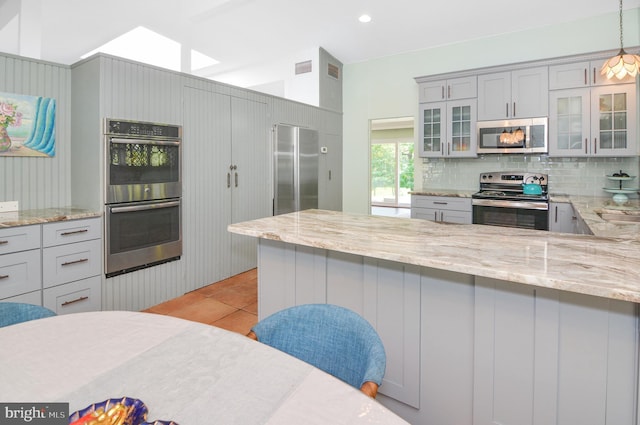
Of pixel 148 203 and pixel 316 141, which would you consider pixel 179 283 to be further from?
pixel 316 141

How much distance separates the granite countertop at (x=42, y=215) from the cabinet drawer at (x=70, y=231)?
4 cm

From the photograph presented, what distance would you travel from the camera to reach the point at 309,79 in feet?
19.2

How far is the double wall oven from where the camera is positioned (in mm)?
2918

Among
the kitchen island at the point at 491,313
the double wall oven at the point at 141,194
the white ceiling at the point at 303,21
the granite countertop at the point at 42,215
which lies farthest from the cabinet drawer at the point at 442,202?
the granite countertop at the point at 42,215

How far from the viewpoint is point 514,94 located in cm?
450

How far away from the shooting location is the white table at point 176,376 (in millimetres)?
728

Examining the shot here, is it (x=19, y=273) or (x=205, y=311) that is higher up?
(x=19, y=273)

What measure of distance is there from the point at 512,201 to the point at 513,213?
5.8 inches

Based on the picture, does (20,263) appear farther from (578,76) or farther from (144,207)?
(578,76)

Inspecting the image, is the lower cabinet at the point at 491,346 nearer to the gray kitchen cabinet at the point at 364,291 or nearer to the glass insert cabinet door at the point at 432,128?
the gray kitchen cabinet at the point at 364,291

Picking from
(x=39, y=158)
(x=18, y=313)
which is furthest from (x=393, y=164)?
(x=18, y=313)

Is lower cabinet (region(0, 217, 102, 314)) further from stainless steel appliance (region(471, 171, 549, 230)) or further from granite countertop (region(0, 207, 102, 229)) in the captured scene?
stainless steel appliance (region(471, 171, 549, 230))

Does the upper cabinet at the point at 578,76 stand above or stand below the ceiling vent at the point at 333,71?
below

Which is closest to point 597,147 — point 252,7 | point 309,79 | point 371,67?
point 371,67
